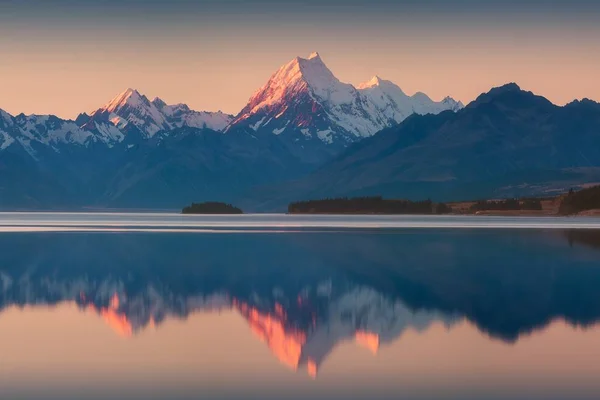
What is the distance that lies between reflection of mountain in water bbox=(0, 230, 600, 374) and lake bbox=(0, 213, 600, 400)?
5.5 inches

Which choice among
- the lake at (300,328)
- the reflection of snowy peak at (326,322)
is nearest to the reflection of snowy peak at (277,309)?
the reflection of snowy peak at (326,322)

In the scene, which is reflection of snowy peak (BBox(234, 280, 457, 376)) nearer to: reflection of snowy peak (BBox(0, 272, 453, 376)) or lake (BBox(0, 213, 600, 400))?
reflection of snowy peak (BBox(0, 272, 453, 376))

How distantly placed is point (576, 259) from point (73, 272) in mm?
38218

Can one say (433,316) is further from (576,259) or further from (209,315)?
(576,259)

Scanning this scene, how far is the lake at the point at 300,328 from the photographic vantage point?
30562mm

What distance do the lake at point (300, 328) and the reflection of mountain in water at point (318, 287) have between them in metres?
0.14

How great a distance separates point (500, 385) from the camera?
30328mm

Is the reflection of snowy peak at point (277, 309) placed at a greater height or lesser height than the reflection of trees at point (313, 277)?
lesser

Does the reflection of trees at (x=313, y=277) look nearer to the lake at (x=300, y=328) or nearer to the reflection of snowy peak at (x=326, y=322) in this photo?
the lake at (x=300, y=328)

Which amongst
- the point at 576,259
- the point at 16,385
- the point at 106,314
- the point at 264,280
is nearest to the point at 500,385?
the point at 16,385

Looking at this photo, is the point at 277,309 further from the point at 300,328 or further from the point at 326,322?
the point at 300,328

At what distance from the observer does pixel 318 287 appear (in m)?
58.6

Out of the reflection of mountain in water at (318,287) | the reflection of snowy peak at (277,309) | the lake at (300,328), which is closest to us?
the lake at (300,328)

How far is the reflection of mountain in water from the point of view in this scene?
43.2m
